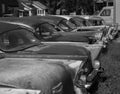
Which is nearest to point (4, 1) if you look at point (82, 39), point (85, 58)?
point (82, 39)

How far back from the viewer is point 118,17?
1827cm

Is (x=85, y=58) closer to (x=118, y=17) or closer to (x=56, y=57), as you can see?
(x=56, y=57)

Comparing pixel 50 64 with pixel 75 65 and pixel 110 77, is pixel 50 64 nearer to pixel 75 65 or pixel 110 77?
pixel 75 65

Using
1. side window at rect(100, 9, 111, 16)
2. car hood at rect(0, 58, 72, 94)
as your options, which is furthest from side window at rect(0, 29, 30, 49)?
side window at rect(100, 9, 111, 16)

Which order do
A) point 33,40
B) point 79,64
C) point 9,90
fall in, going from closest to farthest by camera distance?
point 9,90, point 79,64, point 33,40

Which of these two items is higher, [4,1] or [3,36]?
[4,1]

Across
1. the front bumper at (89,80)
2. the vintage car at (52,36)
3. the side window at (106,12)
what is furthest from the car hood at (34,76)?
the side window at (106,12)

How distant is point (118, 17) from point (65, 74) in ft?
53.1

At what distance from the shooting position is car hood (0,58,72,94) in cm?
234

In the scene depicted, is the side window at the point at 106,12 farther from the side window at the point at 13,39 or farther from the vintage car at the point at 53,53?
the side window at the point at 13,39

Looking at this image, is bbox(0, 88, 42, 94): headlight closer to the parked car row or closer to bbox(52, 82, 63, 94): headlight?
the parked car row

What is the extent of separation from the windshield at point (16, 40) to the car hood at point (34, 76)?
1812 millimetres

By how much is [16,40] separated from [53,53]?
1.26 m

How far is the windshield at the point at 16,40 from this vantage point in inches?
183
